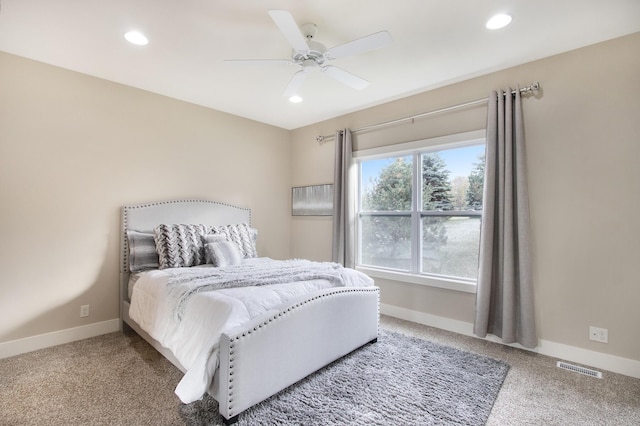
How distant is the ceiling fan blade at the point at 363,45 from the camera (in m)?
1.96

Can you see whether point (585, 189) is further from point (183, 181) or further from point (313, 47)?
point (183, 181)

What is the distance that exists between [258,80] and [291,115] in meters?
1.21

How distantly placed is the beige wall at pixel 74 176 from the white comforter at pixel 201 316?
901 mm

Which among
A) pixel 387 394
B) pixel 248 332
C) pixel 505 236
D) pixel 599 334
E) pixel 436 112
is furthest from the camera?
pixel 436 112

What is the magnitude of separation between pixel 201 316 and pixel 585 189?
10.2 ft

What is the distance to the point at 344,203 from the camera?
13.7ft

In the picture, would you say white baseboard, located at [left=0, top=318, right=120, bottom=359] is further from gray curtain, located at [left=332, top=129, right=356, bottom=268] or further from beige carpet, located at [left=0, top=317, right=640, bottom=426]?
gray curtain, located at [left=332, top=129, right=356, bottom=268]

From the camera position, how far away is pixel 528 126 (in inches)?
112

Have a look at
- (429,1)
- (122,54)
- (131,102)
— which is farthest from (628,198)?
(131,102)

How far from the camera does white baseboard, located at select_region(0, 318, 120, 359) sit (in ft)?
8.84

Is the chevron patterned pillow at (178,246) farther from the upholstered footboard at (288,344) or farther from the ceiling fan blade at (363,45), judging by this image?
the ceiling fan blade at (363,45)

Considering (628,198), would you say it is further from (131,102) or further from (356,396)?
(131,102)

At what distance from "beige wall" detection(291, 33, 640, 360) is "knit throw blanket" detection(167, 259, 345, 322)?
1.87m

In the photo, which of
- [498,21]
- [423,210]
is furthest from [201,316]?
[498,21]
